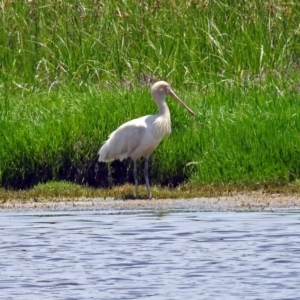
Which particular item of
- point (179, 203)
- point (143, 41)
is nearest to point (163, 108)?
point (179, 203)

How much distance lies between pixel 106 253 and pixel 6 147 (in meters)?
4.11

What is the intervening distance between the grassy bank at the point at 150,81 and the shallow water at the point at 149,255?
4.83 feet

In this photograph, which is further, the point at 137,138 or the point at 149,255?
the point at 137,138

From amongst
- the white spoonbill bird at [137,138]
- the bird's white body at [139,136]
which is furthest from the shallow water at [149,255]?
the bird's white body at [139,136]

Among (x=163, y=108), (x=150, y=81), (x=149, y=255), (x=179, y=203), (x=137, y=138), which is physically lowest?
(x=149, y=255)

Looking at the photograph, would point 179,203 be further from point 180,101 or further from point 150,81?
point 150,81

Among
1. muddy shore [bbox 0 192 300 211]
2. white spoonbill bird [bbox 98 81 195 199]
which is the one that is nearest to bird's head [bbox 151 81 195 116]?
white spoonbill bird [bbox 98 81 195 199]

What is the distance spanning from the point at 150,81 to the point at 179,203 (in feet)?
11.3

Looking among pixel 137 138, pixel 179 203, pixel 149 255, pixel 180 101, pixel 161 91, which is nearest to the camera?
Answer: pixel 149 255

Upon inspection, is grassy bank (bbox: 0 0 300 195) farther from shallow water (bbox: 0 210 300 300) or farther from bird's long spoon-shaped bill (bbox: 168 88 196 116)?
shallow water (bbox: 0 210 300 300)

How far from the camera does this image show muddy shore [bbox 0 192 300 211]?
12062 mm

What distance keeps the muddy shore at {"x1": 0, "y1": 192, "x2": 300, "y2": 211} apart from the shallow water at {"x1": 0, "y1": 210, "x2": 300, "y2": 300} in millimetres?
231

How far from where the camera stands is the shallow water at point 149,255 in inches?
326

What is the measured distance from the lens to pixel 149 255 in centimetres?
952
